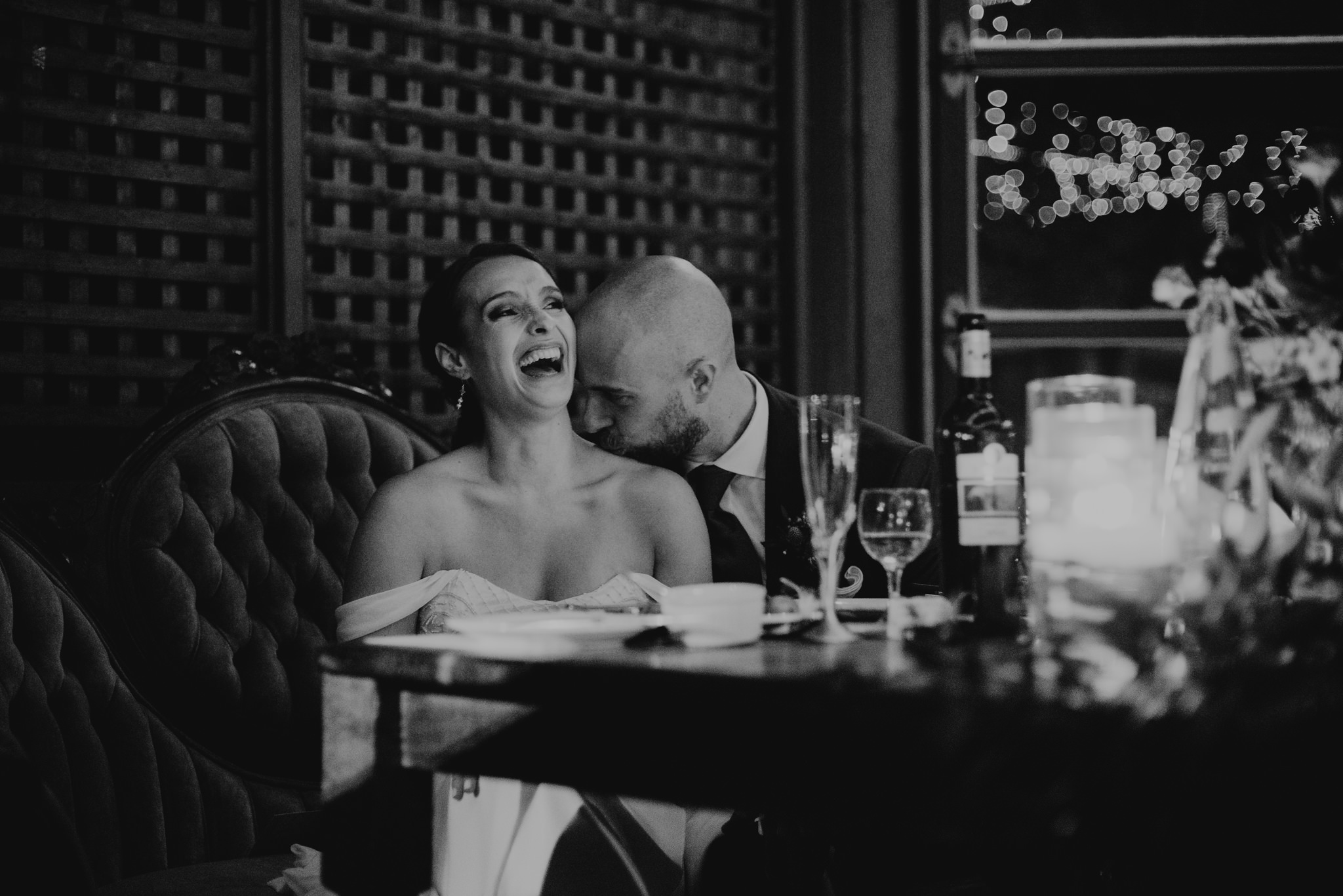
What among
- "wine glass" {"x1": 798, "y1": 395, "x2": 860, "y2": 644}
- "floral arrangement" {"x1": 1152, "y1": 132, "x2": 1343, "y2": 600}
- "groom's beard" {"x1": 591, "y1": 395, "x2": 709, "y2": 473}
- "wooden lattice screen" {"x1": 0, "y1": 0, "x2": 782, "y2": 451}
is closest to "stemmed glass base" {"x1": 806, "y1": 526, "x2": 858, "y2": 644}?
"wine glass" {"x1": 798, "y1": 395, "x2": 860, "y2": 644}

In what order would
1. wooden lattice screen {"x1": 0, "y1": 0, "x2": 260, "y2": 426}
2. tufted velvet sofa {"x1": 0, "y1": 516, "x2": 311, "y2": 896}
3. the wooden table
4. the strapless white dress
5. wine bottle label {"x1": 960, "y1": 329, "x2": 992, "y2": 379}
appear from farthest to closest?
wooden lattice screen {"x1": 0, "y1": 0, "x2": 260, "y2": 426} < tufted velvet sofa {"x1": 0, "y1": 516, "x2": 311, "y2": 896} < the strapless white dress < wine bottle label {"x1": 960, "y1": 329, "x2": 992, "y2": 379} < the wooden table

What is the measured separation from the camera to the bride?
2232mm

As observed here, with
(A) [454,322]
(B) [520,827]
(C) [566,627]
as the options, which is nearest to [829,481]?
(C) [566,627]

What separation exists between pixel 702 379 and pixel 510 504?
0.52 m

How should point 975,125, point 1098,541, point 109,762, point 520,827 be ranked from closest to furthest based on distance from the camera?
point 1098,541 → point 520,827 → point 109,762 → point 975,125

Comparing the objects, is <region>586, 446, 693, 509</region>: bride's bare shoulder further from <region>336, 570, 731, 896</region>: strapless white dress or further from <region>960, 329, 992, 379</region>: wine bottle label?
<region>960, 329, 992, 379</region>: wine bottle label

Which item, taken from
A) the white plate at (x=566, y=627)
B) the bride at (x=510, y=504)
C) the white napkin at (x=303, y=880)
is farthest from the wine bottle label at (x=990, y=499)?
the white napkin at (x=303, y=880)

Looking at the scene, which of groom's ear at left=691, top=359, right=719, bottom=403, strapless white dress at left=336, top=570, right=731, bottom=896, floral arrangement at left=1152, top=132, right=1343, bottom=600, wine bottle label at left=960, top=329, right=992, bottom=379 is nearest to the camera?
floral arrangement at left=1152, top=132, right=1343, bottom=600

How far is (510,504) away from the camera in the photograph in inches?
95.5

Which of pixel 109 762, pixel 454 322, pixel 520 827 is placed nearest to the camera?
pixel 520 827

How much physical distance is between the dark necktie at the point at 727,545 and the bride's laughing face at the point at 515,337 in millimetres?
384

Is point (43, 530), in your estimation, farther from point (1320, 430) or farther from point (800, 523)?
point (1320, 430)

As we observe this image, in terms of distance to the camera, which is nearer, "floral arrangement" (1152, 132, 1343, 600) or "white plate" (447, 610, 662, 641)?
"floral arrangement" (1152, 132, 1343, 600)

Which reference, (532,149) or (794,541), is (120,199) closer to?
(532,149)
